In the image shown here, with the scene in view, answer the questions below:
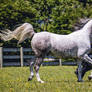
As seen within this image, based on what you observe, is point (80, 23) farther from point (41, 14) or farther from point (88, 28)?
point (41, 14)

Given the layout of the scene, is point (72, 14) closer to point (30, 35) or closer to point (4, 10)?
point (4, 10)

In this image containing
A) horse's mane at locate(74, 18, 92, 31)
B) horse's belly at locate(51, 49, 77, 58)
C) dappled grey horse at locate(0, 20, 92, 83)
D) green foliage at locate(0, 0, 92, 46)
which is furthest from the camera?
green foliage at locate(0, 0, 92, 46)

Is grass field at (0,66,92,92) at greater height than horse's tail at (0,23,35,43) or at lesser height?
lesser

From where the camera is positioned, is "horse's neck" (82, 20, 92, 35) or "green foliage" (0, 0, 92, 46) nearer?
"horse's neck" (82, 20, 92, 35)

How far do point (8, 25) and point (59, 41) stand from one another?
48.6 ft

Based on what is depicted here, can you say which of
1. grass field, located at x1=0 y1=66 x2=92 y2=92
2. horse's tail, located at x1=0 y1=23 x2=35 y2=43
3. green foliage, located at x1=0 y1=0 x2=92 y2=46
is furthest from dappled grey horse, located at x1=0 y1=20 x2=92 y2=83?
green foliage, located at x1=0 y1=0 x2=92 y2=46

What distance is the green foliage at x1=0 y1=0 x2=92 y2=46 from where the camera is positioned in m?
25.9

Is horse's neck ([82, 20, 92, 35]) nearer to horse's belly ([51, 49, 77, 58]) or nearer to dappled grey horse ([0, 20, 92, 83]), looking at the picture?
dappled grey horse ([0, 20, 92, 83])

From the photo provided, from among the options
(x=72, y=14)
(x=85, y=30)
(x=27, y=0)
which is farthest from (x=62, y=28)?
(x=85, y=30)

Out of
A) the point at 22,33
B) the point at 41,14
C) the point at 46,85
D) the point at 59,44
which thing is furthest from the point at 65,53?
the point at 41,14

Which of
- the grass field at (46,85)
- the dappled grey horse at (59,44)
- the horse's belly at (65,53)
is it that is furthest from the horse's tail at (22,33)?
the grass field at (46,85)

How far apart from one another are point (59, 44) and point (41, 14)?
1723 cm

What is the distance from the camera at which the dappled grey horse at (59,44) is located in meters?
11.0

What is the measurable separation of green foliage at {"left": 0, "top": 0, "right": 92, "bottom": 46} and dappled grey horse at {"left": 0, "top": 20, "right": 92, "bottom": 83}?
14455 mm
